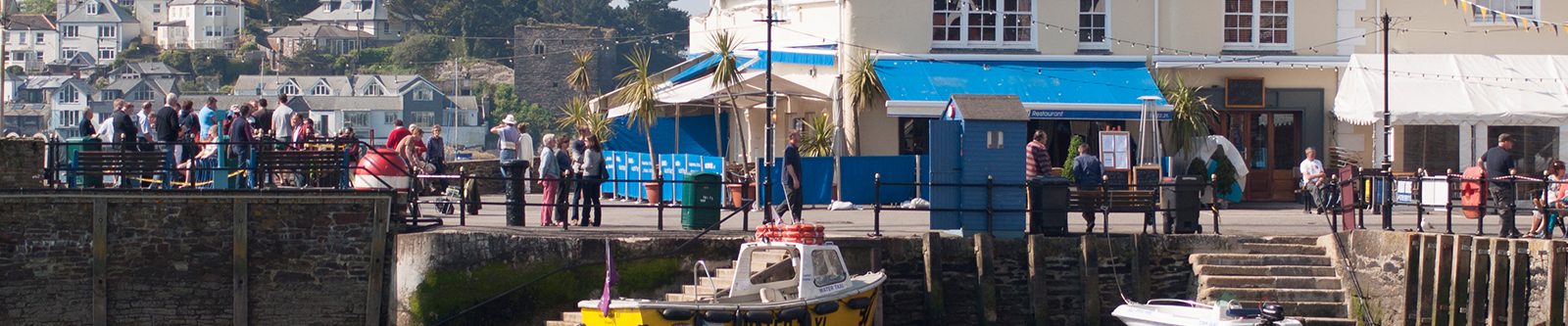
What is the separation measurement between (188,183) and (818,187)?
9.44m

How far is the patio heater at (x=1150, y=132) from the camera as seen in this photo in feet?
96.2

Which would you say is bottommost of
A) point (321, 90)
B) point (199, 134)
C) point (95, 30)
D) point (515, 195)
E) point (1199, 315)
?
point (1199, 315)

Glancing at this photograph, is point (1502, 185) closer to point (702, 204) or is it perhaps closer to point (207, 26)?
point (702, 204)

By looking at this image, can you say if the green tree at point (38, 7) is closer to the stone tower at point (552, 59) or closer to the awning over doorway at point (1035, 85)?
the stone tower at point (552, 59)

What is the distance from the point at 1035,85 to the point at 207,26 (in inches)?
5622

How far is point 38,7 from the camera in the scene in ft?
605

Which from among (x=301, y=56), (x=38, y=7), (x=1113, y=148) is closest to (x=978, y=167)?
(x=1113, y=148)

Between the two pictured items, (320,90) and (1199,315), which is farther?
(320,90)

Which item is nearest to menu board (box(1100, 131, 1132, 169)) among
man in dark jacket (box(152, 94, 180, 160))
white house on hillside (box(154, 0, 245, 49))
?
man in dark jacket (box(152, 94, 180, 160))

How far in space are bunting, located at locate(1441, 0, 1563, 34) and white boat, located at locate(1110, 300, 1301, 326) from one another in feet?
35.2

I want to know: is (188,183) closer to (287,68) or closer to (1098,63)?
(1098,63)

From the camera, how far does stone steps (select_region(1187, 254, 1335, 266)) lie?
74.1 feet

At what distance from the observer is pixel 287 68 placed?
503 ft

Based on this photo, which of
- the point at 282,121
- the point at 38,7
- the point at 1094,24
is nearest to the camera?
the point at 282,121
